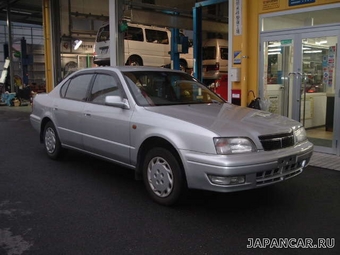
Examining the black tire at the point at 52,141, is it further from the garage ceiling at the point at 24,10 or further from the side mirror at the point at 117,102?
the garage ceiling at the point at 24,10

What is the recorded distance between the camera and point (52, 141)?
6180 millimetres

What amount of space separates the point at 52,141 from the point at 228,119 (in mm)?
3369

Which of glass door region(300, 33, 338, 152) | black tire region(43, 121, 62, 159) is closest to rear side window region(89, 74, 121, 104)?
black tire region(43, 121, 62, 159)

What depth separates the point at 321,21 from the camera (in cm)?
669

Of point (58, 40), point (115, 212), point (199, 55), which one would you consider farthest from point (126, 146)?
point (58, 40)

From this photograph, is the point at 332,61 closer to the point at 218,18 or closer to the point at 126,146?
the point at 126,146

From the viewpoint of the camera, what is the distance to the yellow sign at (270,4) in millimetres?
7273

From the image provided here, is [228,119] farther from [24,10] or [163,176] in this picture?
[24,10]

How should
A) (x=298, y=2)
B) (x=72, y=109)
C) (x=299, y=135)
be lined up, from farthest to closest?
1. (x=298, y=2)
2. (x=72, y=109)
3. (x=299, y=135)

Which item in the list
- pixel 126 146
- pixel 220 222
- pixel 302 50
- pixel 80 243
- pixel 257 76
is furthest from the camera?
pixel 257 76

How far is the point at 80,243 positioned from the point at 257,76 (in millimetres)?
5654

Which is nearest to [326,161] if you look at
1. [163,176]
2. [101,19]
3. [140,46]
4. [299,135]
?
[299,135]

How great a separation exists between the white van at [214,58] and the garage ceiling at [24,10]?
9.49m

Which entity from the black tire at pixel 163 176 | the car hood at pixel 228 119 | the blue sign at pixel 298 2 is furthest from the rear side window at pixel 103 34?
the black tire at pixel 163 176
